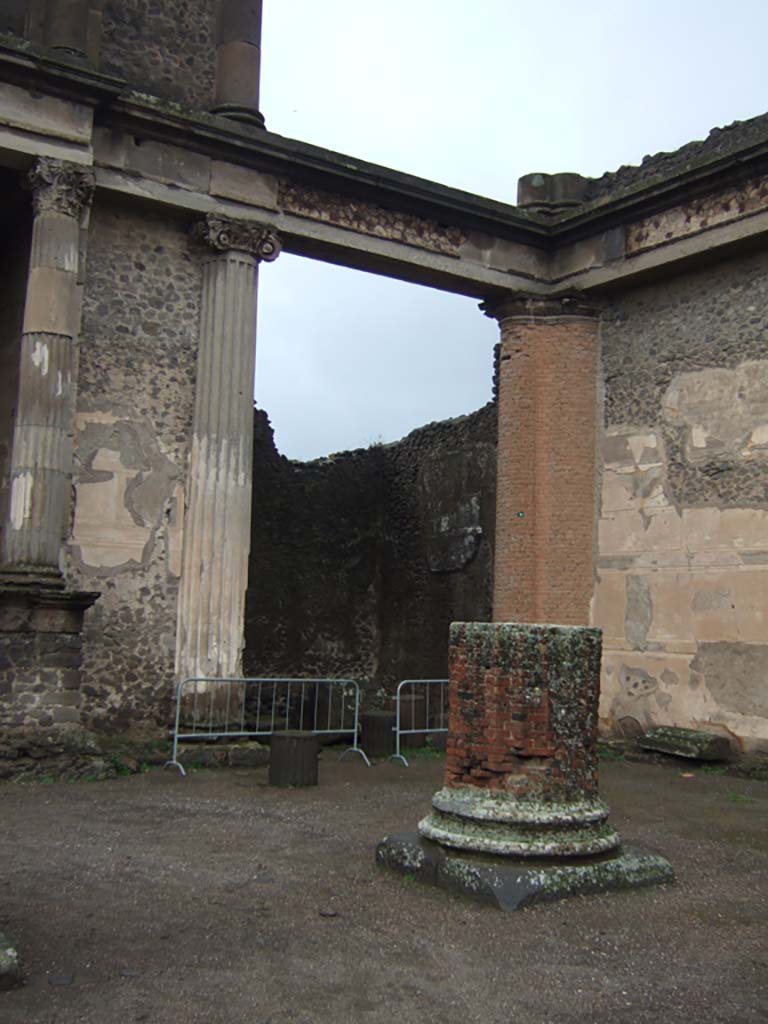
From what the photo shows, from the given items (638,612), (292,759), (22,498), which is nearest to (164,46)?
(22,498)

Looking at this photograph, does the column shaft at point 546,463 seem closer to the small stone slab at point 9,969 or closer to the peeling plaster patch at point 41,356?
the peeling plaster patch at point 41,356

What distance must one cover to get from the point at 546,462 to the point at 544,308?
1.91 meters

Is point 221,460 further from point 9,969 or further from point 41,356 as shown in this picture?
point 9,969

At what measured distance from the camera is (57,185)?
30.1 feet

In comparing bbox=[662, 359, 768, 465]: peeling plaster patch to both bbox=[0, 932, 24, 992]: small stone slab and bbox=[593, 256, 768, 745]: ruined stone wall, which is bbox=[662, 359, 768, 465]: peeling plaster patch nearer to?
bbox=[593, 256, 768, 745]: ruined stone wall

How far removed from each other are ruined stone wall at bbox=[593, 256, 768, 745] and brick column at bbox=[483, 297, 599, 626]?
0.24m

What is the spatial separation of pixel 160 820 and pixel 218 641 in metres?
3.12

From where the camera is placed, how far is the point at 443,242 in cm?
1189

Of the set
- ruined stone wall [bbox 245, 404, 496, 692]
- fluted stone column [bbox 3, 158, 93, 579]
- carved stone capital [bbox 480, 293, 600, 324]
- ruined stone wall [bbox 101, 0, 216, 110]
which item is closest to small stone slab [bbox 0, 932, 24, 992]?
fluted stone column [bbox 3, 158, 93, 579]

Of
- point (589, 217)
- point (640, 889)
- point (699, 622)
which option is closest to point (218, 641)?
point (699, 622)

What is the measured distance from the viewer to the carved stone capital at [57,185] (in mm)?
9148

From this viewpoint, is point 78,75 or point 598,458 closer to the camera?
point 78,75

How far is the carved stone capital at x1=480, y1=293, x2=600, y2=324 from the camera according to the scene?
40.1 feet

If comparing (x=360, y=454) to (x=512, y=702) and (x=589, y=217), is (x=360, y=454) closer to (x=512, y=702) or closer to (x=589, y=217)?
(x=589, y=217)
